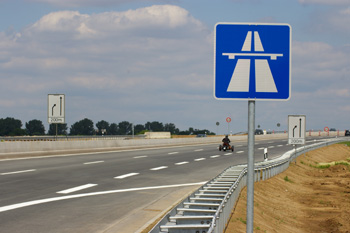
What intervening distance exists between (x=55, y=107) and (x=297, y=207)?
65.4ft

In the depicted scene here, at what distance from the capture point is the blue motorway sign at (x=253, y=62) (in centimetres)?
589

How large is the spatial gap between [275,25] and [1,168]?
20.2 meters

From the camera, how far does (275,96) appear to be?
5.89 meters

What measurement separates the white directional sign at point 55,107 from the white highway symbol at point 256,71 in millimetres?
30153

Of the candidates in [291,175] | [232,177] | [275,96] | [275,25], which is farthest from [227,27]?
[291,175]

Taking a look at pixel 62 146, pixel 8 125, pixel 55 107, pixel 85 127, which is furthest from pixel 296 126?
pixel 85 127

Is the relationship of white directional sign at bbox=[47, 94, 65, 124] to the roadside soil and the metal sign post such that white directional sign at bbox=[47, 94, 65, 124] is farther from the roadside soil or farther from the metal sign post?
the metal sign post

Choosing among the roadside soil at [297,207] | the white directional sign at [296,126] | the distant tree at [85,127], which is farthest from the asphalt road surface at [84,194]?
the distant tree at [85,127]

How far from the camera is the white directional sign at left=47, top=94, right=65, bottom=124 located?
1387 inches

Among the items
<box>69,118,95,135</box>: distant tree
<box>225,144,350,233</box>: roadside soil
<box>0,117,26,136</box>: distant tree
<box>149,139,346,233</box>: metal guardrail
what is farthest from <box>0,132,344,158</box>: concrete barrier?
<box>69,118,95,135</box>: distant tree

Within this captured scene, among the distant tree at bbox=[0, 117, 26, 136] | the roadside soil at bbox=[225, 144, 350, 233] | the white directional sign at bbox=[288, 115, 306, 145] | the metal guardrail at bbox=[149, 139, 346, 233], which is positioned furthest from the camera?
the distant tree at bbox=[0, 117, 26, 136]

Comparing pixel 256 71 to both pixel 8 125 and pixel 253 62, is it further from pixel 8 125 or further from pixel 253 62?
pixel 8 125

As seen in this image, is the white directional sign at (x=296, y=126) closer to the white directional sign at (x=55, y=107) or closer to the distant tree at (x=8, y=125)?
the white directional sign at (x=55, y=107)

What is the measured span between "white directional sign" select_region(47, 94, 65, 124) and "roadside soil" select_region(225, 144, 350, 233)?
14285 millimetres
